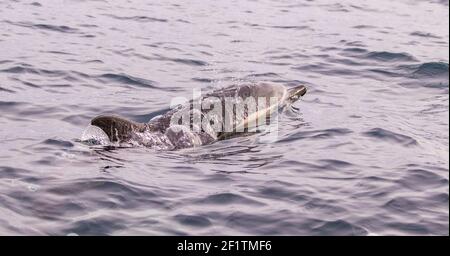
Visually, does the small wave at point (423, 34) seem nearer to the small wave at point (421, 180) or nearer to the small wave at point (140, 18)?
the small wave at point (140, 18)

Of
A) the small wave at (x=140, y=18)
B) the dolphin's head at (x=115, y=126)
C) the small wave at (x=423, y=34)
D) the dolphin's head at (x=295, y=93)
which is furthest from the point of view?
the small wave at (x=140, y=18)

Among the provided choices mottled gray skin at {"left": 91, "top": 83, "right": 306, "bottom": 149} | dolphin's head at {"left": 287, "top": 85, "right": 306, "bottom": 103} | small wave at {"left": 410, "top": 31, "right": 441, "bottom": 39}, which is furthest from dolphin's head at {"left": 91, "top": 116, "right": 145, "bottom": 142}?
small wave at {"left": 410, "top": 31, "right": 441, "bottom": 39}

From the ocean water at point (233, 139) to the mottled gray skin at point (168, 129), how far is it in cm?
26

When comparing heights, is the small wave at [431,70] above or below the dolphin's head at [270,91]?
above

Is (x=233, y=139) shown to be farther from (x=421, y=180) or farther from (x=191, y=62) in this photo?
(x=191, y=62)

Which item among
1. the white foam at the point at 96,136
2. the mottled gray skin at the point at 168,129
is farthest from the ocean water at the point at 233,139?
the mottled gray skin at the point at 168,129

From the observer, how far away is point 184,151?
11750 mm

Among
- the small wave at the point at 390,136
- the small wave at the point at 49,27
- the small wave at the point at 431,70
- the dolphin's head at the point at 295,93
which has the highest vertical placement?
the small wave at the point at 49,27

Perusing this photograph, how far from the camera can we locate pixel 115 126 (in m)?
11.3

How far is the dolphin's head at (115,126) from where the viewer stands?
11137mm

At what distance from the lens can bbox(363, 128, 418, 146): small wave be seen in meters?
12.5

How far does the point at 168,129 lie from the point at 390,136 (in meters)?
3.61

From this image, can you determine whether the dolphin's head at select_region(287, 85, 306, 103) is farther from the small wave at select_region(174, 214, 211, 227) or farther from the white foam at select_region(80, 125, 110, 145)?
the small wave at select_region(174, 214, 211, 227)
